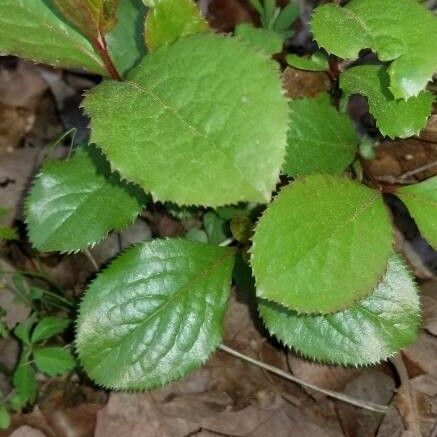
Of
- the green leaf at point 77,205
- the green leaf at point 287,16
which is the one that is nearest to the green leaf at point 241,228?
the green leaf at point 77,205

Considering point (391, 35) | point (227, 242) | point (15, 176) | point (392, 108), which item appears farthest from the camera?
point (15, 176)

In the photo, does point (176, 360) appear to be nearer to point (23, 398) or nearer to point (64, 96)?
point (23, 398)

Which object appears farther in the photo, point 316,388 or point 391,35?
point 316,388

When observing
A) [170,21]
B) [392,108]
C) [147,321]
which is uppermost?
[170,21]

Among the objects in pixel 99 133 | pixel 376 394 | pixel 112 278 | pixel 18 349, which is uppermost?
pixel 99 133

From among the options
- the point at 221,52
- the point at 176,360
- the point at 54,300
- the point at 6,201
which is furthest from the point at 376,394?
the point at 6,201

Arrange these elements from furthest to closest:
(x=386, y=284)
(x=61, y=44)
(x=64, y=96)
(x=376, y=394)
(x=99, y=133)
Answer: (x=64, y=96)
(x=376, y=394)
(x=386, y=284)
(x=61, y=44)
(x=99, y=133)

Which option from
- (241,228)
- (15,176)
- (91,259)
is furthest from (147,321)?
(15,176)

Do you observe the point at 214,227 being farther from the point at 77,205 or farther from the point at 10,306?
the point at 10,306
